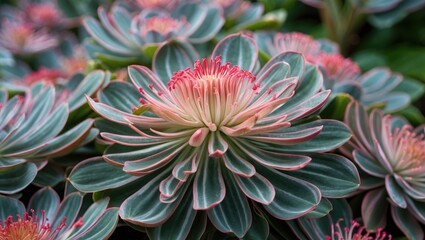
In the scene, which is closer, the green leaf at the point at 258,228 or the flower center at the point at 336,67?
the green leaf at the point at 258,228

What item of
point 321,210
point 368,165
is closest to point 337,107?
point 368,165

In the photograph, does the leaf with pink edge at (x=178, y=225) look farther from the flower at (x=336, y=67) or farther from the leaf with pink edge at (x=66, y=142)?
the flower at (x=336, y=67)

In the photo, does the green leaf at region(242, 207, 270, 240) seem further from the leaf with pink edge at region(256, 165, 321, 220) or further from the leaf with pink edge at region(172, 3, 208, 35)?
the leaf with pink edge at region(172, 3, 208, 35)

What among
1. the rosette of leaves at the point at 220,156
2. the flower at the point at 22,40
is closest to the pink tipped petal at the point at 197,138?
the rosette of leaves at the point at 220,156

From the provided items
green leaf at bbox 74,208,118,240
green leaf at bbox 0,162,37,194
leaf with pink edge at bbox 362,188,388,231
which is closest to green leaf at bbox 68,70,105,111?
green leaf at bbox 0,162,37,194

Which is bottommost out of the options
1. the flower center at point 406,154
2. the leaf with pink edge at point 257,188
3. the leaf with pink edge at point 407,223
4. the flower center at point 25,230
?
the leaf with pink edge at point 407,223

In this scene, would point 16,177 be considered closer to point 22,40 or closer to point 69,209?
point 69,209
